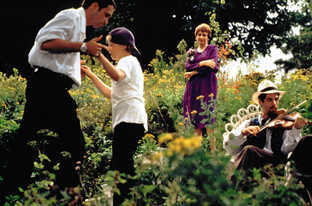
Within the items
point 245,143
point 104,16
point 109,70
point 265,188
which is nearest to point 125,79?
point 109,70

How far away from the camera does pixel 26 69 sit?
1212cm

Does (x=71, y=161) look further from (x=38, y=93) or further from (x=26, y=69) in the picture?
(x=26, y=69)

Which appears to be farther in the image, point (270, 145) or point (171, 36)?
point (171, 36)

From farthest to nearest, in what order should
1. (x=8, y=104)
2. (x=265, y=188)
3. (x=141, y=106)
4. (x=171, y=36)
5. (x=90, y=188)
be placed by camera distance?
(x=171, y=36), (x=8, y=104), (x=90, y=188), (x=141, y=106), (x=265, y=188)

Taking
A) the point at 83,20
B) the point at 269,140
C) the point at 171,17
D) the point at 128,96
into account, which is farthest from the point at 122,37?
the point at 171,17

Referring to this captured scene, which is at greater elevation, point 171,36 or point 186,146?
point 171,36

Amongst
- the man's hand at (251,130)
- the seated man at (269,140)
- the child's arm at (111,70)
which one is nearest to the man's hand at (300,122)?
the seated man at (269,140)

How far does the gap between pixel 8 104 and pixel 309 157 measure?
412 centimetres

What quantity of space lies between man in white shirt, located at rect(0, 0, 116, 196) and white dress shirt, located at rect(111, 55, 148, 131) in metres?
0.43

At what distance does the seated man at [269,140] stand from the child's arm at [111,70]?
3.48 feet

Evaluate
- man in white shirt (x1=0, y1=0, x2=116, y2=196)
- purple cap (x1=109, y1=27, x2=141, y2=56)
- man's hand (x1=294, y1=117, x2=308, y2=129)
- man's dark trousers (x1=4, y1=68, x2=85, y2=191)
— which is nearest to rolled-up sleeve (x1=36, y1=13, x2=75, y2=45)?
man in white shirt (x1=0, y1=0, x2=116, y2=196)

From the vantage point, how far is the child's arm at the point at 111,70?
2.78m

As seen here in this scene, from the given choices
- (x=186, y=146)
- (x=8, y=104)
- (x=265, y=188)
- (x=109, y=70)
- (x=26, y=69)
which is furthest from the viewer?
(x=26, y=69)

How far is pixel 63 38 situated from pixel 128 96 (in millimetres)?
736
